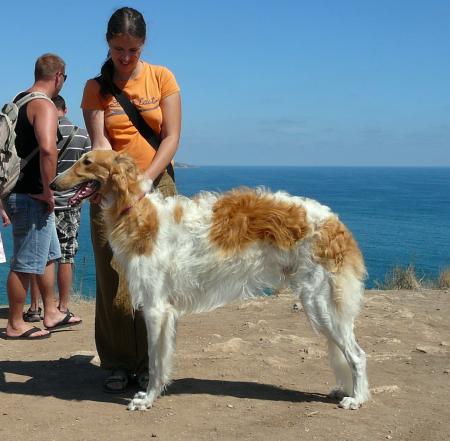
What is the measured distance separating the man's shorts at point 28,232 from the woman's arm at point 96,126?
6.59 ft

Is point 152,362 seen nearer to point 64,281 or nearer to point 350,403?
point 350,403

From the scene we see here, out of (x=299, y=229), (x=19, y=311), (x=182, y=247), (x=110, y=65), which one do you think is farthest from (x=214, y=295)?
(x=19, y=311)

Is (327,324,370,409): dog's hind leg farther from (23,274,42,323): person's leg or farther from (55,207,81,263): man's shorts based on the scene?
(23,274,42,323): person's leg

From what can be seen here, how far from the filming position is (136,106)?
5.77m

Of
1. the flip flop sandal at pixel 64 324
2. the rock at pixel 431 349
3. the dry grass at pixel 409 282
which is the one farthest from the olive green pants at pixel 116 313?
the dry grass at pixel 409 282

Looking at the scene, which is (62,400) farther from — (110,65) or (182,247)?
(110,65)

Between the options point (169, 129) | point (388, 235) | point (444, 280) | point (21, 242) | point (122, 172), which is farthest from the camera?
point (388, 235)

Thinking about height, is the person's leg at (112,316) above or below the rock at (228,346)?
above

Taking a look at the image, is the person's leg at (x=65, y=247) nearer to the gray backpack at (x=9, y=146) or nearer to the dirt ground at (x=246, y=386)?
the dirt ground at (x=246, y=386)

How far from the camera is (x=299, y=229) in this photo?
531 cm

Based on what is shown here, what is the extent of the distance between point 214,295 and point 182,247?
515mm

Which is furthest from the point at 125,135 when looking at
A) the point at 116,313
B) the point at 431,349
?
the point at 431,349

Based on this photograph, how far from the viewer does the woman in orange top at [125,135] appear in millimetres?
5641

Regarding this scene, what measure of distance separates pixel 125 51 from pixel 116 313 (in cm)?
233
